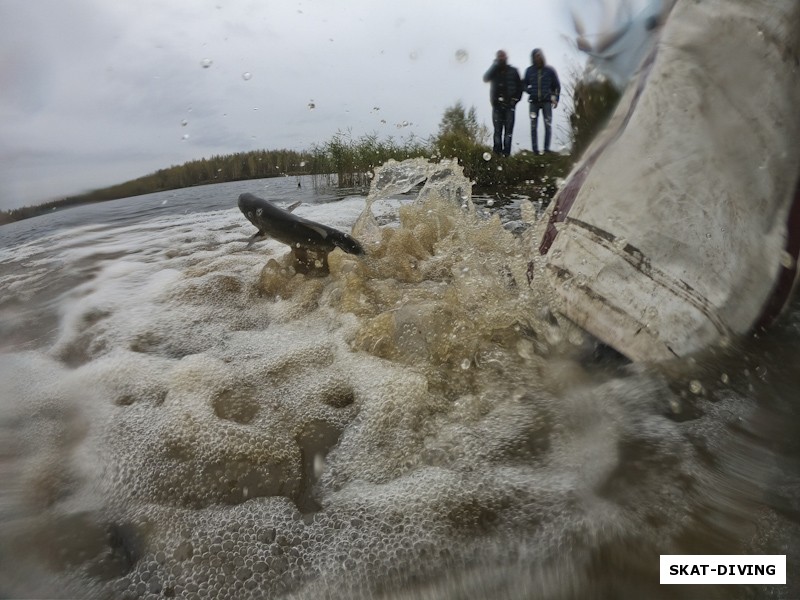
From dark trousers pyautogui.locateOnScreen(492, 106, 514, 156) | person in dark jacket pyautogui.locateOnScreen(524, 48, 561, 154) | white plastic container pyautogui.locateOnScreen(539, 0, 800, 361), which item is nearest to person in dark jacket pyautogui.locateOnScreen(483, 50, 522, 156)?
dark trousers pyautogui.locateOnScreen(492, 106, 514, 156)

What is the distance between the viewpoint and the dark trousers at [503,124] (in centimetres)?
436

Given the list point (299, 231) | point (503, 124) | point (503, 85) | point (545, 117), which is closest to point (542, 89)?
point (545, 117)

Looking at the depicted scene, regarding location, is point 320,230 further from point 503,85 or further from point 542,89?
point 503,85

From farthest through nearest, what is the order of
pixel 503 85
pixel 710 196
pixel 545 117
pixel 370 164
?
pixel 370 164
pixel 503 85
pixel 545 117
pixel 710 196

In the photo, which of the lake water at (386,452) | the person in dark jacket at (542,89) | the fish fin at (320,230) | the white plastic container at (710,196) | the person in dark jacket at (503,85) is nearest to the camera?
the lake water at (386,452)

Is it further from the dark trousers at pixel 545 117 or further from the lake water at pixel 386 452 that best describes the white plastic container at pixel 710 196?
the dark trousers at pixel 545 117

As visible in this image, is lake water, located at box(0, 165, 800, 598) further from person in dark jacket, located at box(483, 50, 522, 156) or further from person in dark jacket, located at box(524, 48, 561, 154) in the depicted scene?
person in dark jacket, located at box(483, 50, 522, 156)

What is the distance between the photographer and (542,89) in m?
3.57

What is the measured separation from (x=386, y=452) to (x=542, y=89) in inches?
125

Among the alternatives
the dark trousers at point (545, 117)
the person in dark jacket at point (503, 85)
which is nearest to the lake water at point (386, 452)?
the dark trousers at point (545, 117)

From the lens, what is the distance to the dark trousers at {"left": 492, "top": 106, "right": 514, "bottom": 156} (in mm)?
4363

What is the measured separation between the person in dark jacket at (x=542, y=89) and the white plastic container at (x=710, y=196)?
1.69m

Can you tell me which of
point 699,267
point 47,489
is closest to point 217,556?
Answer: point 47,489

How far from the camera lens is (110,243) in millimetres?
5293
